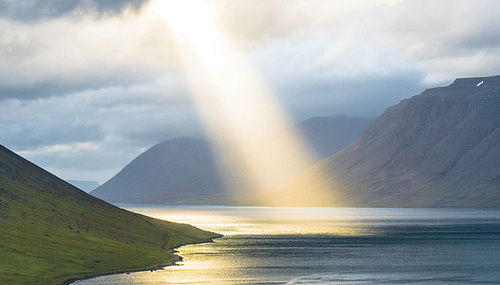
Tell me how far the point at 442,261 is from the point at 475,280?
37.0 m

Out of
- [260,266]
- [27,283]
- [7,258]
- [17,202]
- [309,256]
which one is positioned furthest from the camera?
[17,202]

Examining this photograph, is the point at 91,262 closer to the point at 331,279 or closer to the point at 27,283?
the point at 27,283

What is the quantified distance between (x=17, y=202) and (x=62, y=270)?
232 feet

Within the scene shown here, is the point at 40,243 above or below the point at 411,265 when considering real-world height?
above

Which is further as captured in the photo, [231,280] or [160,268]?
[160,268]

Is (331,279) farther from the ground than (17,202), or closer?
closer

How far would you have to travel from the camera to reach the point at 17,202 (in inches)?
7820

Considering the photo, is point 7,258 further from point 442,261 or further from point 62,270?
point 442,261

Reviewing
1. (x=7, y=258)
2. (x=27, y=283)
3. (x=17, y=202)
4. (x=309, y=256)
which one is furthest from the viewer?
(x=17, y=202)

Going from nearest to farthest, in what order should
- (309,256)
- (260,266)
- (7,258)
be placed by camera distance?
(7,258) → (260,266) → (309,256)

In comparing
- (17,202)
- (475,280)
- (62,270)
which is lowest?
(475,280)

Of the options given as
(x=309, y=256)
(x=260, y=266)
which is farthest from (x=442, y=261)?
(x=260, y=266)

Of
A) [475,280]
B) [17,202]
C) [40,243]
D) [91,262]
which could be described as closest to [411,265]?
[475,280]

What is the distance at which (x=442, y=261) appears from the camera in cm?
17362
